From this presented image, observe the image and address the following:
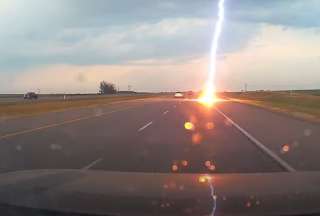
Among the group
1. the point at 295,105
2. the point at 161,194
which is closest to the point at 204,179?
the point at 161,194

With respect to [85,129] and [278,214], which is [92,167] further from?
[85,129]

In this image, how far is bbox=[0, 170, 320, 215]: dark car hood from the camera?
461cm

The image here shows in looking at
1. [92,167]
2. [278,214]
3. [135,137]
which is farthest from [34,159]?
[278,214]

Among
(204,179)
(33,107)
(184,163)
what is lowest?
(33,107)

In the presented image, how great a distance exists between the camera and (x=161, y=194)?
5137mm

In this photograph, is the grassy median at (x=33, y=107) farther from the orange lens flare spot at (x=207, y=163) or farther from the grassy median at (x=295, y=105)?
the orange lens flare spot at (x=207, y=163)

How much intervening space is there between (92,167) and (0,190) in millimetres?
6330

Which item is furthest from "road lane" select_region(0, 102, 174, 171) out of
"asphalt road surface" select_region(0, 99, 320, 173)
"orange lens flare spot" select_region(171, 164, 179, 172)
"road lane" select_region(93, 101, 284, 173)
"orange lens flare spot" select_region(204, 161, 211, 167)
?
"orange lens flare spot" select_region(204, 161, 211, 167)

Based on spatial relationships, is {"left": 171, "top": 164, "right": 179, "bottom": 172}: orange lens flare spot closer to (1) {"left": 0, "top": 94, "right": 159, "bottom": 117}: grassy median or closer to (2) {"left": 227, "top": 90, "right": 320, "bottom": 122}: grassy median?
(2) {"left": 227, "top": 90, "right": 320, "bottom": 122}: grassy median

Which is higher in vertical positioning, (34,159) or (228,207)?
(228,207)

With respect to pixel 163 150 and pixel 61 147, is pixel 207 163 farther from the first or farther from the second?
pixel 61 147

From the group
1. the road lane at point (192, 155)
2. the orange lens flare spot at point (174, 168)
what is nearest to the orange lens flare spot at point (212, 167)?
the road lane at point (192, 155)

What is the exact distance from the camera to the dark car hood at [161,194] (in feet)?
15.1

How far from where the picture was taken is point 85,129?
73.8 ft
